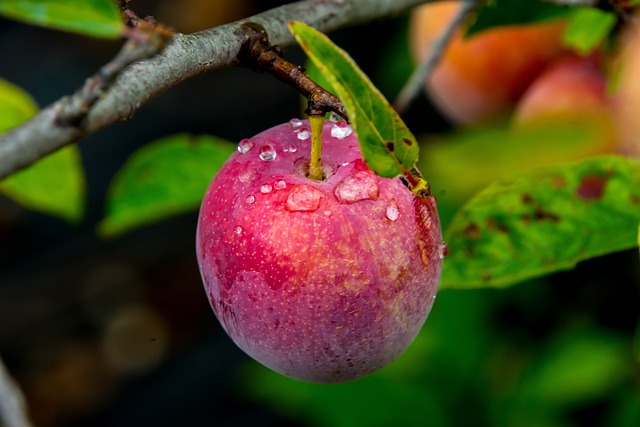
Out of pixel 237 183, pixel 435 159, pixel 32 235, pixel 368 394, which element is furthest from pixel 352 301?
pixel 32 235

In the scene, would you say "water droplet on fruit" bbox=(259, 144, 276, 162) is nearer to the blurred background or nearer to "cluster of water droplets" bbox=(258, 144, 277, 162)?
"cluster of water droplets" bbox=(258, 144, 277, 162)

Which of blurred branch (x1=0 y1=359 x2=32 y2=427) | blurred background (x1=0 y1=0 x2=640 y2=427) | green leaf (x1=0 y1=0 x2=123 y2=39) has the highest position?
green leaf (x1=0 y1=0 x2=123 y2=39)

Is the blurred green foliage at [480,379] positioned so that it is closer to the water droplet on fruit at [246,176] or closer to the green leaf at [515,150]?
the green leaf at [515,150]

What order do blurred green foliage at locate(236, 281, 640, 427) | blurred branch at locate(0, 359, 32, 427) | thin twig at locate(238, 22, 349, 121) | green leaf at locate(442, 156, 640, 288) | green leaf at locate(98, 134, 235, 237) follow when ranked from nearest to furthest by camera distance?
thin twig at locate(238, 22, 349, 121)
blurred branch at locate(0, 359, 32, 427)
green leaf at locate(442, 156, 640, 288)
green leaf at locate(98, 134, 235, 237)
blurred green foliage at locate(236, 281, 640, 427)

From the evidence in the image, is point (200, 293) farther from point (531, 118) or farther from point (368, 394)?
point (531, 118)

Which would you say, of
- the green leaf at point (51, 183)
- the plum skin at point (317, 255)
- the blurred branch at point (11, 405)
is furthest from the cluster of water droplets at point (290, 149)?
the green leaf at point (51, 183)

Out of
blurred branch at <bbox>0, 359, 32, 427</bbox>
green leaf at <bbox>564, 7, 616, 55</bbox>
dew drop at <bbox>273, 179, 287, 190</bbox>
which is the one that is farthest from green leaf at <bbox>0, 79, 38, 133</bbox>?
green leaf at <bbox>564, 7, 616, 55</bbox>
